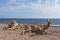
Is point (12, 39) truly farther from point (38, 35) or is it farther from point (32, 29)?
point (32, 29)

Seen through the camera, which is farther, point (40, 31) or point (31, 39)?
point (40, 31)

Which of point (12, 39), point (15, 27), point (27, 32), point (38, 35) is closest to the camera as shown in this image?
point (12, 39)

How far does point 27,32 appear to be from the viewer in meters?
11.6

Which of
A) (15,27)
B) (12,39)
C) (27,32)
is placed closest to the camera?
(12,39)

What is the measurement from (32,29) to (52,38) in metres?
2.21

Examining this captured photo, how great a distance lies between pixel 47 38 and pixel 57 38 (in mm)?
490

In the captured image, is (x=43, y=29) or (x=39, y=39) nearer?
(x=39, y=39)

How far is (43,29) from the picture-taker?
37.1 ft

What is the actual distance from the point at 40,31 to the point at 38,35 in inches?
18.9

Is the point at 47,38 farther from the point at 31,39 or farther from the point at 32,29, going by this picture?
the point at 32,29

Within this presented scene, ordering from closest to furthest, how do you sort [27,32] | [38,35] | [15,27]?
1. [38,35]
2. [27,32]
3. [15,27]

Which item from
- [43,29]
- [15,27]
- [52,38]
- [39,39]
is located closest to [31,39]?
[39,39]

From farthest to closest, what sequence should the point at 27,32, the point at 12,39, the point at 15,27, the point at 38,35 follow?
the point at 15,27 < the point at 27,32 < the point at 38,35 < the point at 12,39

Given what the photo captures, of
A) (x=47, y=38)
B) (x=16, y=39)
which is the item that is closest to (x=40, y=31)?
(x=47, y=38)
